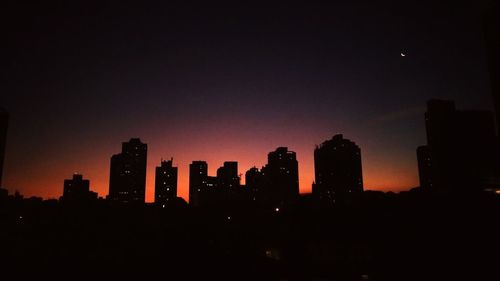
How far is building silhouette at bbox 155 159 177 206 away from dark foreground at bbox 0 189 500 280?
145301mm

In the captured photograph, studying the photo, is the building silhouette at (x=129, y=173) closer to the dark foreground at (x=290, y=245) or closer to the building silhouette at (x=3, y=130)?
the building silhouette at (x=3, y=130)

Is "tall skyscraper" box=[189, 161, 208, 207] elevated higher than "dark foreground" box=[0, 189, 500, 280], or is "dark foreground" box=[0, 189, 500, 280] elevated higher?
"tall skyscraper" box=[189, 161, 208, 207]

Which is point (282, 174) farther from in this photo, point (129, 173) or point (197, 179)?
point (129, 173)

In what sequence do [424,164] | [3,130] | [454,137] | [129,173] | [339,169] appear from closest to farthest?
[3,130] < [454,137] < [424,164] < [339,169] < [129,173]

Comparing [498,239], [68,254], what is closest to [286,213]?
[498,239]

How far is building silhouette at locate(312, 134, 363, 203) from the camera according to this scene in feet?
535

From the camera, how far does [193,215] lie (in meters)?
36.7

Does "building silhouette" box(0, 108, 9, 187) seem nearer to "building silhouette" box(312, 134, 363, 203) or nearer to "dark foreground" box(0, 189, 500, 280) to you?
"dark foreground" box(0, 189, 500, 280)

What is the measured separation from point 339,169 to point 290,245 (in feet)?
477

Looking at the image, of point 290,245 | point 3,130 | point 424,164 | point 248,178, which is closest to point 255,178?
point 248,178

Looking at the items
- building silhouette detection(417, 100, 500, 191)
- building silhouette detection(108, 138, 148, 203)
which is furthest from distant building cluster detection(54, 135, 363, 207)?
building silhouette detection(417, 100, 500, 191)

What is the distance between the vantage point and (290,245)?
23.0 metres

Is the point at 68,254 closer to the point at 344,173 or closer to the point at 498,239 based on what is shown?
the point at 498,239

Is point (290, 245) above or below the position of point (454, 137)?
below
